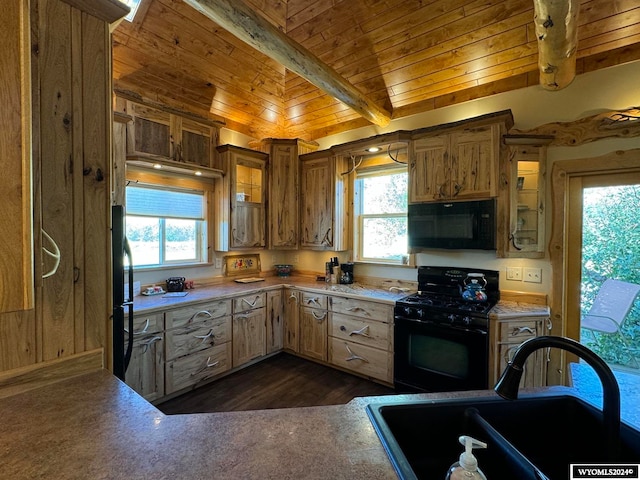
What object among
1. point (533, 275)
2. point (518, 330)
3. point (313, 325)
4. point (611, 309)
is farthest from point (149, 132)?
point (611, 309)

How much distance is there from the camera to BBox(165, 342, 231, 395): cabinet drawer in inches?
105

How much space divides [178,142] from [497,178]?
313cm

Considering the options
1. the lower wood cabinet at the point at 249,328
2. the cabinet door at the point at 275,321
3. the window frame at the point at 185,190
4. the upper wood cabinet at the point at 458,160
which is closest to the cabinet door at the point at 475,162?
the upper wood cabinet at the point at 458,160

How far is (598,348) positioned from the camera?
259cm

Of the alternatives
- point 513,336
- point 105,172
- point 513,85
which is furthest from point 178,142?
point 513,336

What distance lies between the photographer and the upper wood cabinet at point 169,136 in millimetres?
2867

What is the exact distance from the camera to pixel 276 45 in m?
2.36

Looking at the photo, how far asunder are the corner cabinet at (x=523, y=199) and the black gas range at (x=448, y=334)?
0.37 metres

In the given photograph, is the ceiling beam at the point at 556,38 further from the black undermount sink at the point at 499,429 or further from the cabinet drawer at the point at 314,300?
the cabinet drawer at the point at 314,300

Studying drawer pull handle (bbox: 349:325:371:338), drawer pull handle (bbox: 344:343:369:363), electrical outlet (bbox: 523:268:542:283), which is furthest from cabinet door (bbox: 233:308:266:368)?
electrical outlet (bbox: 523:268:542:283)

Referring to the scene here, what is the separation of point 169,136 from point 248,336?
2273 millimetres

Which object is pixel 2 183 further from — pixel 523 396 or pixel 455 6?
pixel 455 6

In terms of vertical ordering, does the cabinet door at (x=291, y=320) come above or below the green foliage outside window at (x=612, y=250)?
below

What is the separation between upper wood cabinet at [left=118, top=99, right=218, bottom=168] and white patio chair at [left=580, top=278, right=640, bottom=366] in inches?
159
